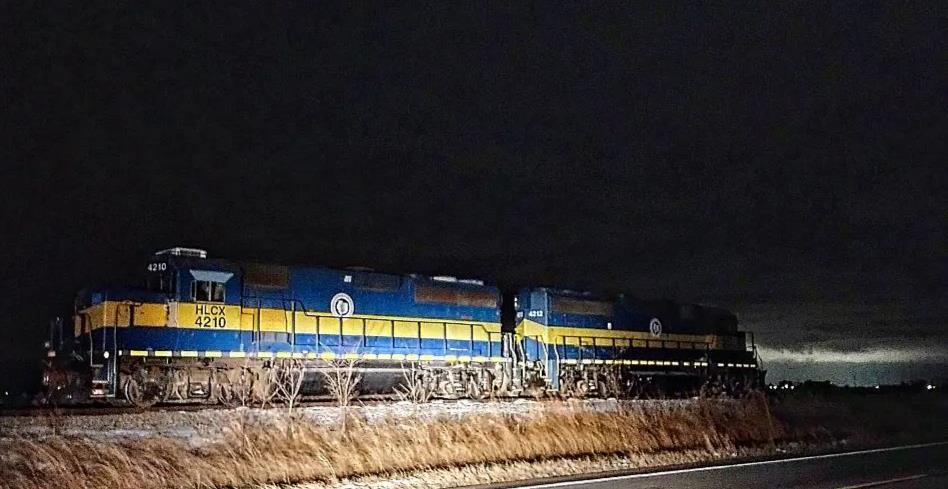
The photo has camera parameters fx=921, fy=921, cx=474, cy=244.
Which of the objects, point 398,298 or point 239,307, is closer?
point 239,307

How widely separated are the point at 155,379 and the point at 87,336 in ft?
7.24

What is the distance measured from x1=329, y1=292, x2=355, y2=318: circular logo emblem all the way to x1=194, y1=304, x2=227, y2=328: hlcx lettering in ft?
11.1

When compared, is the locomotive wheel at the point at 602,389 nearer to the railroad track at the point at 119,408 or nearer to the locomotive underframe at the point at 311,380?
the locomotive underframe at the point at 311,380

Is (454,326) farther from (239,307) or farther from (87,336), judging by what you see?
(87,336)

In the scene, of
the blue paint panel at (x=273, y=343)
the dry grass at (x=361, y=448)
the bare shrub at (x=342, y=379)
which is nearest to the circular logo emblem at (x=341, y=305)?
the blue paint panel at (x=273, y=343)

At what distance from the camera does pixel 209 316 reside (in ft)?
72.4

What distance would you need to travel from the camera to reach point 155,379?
67.3ft

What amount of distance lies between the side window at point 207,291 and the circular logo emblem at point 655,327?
18752mm

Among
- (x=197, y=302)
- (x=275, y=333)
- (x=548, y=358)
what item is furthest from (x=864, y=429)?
(x=197, y=302)

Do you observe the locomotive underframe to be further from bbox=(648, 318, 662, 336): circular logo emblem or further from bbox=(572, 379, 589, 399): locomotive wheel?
bbox=(648, 318, 662, 336): circular logo emblem

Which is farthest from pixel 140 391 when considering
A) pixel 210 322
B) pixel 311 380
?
pixel 311 380

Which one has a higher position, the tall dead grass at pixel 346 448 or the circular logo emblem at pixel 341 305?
the circular logo emblem at pixel 341 305

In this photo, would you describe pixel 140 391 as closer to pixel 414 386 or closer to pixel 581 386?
pixel 414 386

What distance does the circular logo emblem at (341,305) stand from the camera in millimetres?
24895
